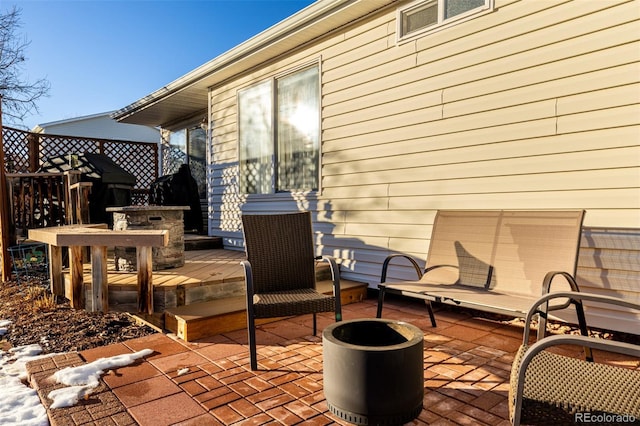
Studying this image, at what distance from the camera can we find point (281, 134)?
5379mm

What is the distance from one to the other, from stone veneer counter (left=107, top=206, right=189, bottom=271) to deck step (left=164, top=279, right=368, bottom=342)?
34.3 inches

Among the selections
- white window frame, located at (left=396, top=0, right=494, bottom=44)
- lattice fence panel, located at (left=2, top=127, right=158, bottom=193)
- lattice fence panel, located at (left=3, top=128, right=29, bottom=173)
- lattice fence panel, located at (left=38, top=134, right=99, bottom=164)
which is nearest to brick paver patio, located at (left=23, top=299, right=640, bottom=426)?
white window frame, located at (left=396, top=0, right=494, bottom=44)

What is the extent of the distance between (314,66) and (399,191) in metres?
2.01

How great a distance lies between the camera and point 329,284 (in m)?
4.36

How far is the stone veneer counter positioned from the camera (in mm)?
3859

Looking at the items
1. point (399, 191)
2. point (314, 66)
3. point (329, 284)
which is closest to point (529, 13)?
point (399, 191)

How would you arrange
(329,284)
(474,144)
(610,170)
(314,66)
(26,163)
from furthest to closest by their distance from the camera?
(26,163)
(314,66)
(329,284)
(474,144)
(610,170)

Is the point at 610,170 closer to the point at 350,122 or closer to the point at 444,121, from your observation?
the point at 444,121

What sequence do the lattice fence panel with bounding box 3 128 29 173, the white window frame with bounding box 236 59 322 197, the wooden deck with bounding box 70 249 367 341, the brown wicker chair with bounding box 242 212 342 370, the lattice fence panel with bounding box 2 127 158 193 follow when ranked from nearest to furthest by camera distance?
the brown wicker chair with bounding box 242 212 342 370 → the wooden deck with bounding box 70 249 367 341 → the white window frame with bounding box 236 59 322 197 → the lattice fence panel with bounding box 3 128 29 173 → the lattice fence panel with bounding box 2 127 158 193

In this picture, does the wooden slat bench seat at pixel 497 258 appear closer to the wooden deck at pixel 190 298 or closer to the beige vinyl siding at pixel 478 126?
the beige vinyl siding at pixel 478 126

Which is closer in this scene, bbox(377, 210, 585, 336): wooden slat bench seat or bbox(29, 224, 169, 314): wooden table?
bbox(377, 210, 585, 336): wooden slat bench seat

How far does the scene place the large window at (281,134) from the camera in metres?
4.96

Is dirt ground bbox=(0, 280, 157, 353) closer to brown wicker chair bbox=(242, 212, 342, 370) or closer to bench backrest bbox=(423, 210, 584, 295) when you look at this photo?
brown wicker chair bbox=(242, 212, 342, 370)

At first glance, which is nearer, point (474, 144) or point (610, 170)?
point (610, 170)
